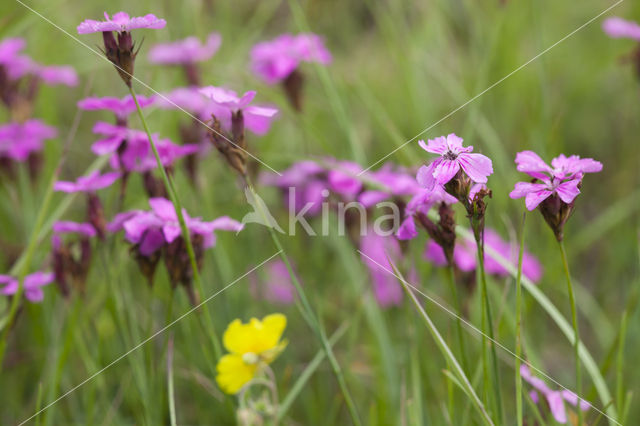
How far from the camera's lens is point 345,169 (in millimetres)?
1037

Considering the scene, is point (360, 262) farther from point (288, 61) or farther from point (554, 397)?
point (554, 397)

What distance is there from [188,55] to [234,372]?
2.67 ft

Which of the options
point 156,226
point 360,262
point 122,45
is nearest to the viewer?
point 122,45

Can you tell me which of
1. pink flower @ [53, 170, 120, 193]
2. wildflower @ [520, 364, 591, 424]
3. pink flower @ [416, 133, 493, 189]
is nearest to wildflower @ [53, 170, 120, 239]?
pink flower @ [53, 170, 120, 193]

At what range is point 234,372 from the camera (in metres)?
0.79

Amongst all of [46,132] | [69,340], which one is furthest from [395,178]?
[46,132]

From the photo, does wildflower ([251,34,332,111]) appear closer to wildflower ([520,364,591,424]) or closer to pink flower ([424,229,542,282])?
pink flower ([424,229,542,282])

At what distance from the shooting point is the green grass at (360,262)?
3.14 feet

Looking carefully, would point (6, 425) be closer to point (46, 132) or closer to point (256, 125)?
point (46, 132)

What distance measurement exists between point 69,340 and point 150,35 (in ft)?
5.93

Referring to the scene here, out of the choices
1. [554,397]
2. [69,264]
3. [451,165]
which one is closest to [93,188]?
[69,264]

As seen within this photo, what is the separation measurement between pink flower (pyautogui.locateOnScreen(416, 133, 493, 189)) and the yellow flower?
286mm

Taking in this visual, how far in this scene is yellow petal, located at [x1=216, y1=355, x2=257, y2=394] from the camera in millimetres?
780

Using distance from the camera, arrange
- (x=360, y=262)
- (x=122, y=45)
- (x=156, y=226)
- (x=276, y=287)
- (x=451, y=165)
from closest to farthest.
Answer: (x=451, y=165), (x=122, y=45), (x=156, y=226), (x=360, y=262), (x=276, y=287)
